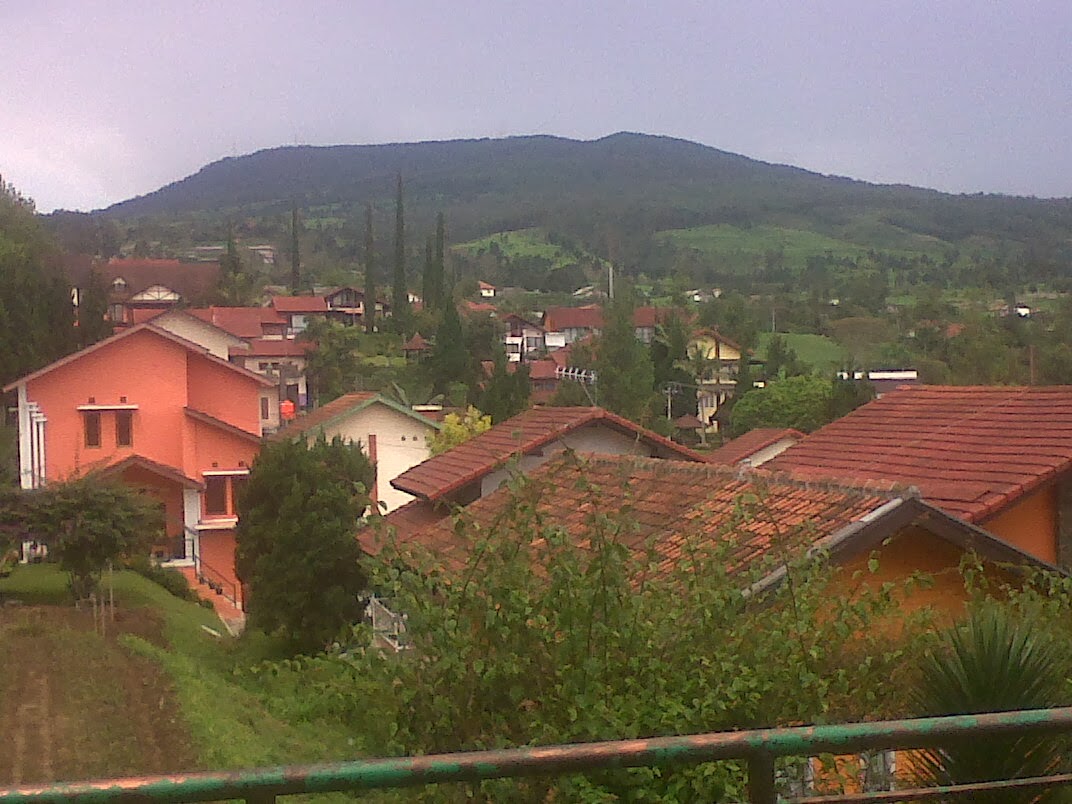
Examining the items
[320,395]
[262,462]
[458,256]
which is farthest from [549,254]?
[262,462]

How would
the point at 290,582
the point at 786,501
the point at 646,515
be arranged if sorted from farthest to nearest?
the point at 290,582 → the point at 646,515 → the point at 786,501

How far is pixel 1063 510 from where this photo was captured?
12.2 m

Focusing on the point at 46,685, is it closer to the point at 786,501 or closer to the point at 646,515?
the point at 646,515

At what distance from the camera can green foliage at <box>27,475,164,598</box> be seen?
2217cm

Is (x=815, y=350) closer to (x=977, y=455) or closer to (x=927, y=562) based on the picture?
(x=977, y=455)

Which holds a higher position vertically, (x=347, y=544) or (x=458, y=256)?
(x=458, y=256)

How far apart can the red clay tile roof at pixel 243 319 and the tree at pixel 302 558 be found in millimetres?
46449

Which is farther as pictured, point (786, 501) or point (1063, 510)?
point (1063, 510)

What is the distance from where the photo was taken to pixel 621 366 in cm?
5578

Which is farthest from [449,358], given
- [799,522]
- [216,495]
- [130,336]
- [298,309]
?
[799,522]

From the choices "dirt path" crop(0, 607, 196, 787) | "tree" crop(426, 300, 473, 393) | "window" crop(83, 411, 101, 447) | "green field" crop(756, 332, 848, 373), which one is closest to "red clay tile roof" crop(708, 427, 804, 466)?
"dirt path" crop(0, 607, 196, 787)

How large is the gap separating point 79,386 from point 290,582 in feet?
54.5

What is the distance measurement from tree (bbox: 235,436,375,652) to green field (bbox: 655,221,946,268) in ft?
369

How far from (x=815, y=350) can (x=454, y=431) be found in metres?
44.1
